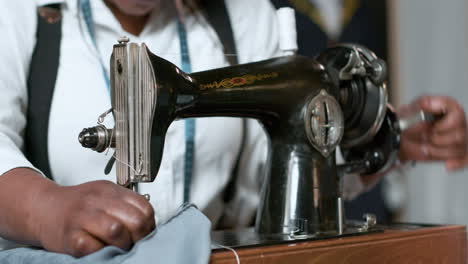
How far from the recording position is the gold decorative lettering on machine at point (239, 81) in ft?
2.45

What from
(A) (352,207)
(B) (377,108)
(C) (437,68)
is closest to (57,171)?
(B) (377,108)

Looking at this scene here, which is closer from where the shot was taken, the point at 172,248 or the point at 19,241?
the point at 172,248

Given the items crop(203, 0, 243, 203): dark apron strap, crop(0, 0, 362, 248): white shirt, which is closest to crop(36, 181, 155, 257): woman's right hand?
crop(0, 0, 362, 248): white shirt

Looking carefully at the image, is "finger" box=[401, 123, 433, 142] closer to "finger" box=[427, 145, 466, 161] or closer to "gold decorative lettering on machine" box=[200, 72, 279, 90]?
"finger" box=[427, 145, 466, 161]

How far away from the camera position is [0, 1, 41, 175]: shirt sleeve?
836 millimetres

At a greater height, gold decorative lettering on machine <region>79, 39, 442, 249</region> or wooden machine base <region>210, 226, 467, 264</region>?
gold decorative lettering on machine <region>79, 39, 442, 249</region>

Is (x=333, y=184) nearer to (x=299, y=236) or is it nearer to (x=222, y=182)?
(x=299, y=236)

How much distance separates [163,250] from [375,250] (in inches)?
12.1

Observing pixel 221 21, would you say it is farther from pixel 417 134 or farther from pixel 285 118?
pixel 417 134

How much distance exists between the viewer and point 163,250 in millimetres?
580

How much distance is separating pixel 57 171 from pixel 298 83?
0.36 meters

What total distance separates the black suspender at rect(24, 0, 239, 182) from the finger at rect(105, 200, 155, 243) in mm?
337

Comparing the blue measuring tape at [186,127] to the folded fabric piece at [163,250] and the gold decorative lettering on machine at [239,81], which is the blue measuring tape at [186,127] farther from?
the folded fabric piece at [163,250]

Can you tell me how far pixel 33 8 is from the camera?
0.91 metres
